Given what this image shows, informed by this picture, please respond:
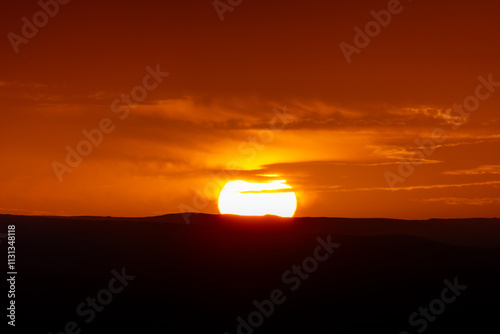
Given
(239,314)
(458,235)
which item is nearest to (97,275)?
(239,314)

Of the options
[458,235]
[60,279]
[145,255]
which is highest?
[458,235]

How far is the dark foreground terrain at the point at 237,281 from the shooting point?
24.8 metres

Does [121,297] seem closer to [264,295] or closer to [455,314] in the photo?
[264,295]

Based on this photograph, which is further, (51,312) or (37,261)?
(37,261)

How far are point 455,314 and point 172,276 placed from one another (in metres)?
10.6

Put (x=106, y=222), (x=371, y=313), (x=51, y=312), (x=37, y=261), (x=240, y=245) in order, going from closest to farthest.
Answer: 1. (x=51, y=312)
2. (x=371, y=313)
3. (x=37, y=261)
4. (x=240, y=245)
5. (x=106, y=222)

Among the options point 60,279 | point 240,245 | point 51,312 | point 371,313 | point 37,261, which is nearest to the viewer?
point 51,312

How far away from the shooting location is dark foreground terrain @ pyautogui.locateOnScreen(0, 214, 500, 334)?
24828 mm

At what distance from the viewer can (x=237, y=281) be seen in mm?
30000

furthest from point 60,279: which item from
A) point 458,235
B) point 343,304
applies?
point 458,235

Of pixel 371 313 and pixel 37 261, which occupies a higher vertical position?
pixel 37 261

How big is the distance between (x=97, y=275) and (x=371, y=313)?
10.2 metres

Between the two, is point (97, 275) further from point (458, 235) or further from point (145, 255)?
point (458, 235)

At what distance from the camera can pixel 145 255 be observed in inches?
1286
